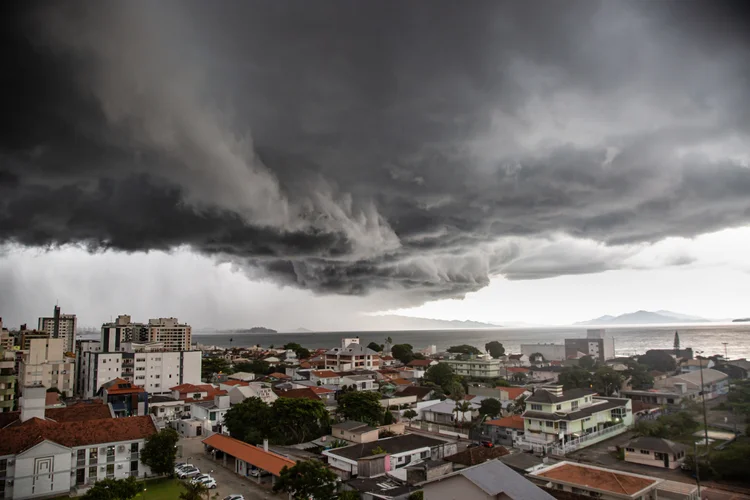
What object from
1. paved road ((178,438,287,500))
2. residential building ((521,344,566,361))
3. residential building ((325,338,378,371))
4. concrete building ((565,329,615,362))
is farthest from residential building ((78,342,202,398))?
concrete building ((565,329,615,362))

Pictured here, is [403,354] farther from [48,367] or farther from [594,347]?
[48,367]

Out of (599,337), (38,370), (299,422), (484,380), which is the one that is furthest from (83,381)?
(599,337)

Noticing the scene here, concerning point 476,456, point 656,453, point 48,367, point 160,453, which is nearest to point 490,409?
point 476,456

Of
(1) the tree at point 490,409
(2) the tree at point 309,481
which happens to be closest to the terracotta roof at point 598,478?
(2) the tree at point 309,481

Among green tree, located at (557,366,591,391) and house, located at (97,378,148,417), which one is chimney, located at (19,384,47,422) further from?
green tree, located at (557,366,591,391)

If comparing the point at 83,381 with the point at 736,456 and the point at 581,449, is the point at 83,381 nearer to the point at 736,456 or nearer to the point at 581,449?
the point at 581,449
